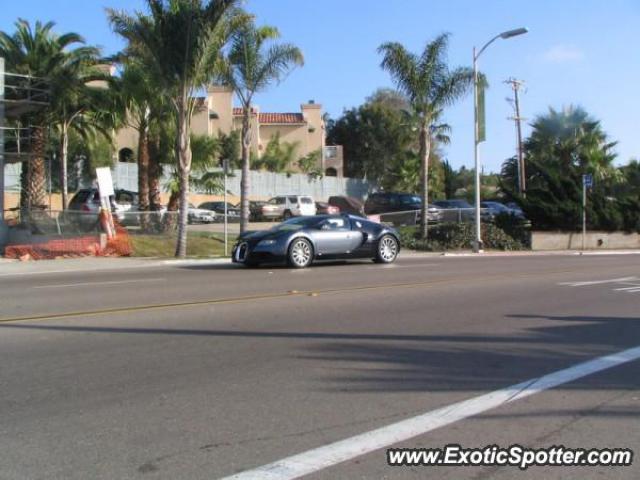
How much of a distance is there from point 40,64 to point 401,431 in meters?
26.6

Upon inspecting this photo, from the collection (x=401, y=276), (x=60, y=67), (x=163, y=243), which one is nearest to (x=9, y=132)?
(x=60, y=67)

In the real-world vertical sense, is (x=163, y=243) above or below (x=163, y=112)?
below

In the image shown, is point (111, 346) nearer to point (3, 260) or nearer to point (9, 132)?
point (3, 260)

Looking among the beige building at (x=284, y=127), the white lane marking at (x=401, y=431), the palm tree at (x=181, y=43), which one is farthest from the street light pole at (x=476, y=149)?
the beige building at (x=284, y=127)

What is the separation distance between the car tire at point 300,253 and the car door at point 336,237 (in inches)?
10.5

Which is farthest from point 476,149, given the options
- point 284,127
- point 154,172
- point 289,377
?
point 284,127

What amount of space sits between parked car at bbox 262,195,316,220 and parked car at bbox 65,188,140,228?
301 inches

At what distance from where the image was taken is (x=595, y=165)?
39562 millimetres

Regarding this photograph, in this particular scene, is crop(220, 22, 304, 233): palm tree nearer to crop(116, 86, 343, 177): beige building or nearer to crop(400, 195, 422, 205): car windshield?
crop(400, 195, 422, 205): car windshield

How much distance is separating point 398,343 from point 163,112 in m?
22.1

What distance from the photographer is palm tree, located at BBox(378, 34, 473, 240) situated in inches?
1156

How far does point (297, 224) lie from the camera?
1797cm

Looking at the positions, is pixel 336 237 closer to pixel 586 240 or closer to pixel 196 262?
pixel 196 262

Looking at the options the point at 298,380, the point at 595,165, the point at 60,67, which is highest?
the point at 60,67
